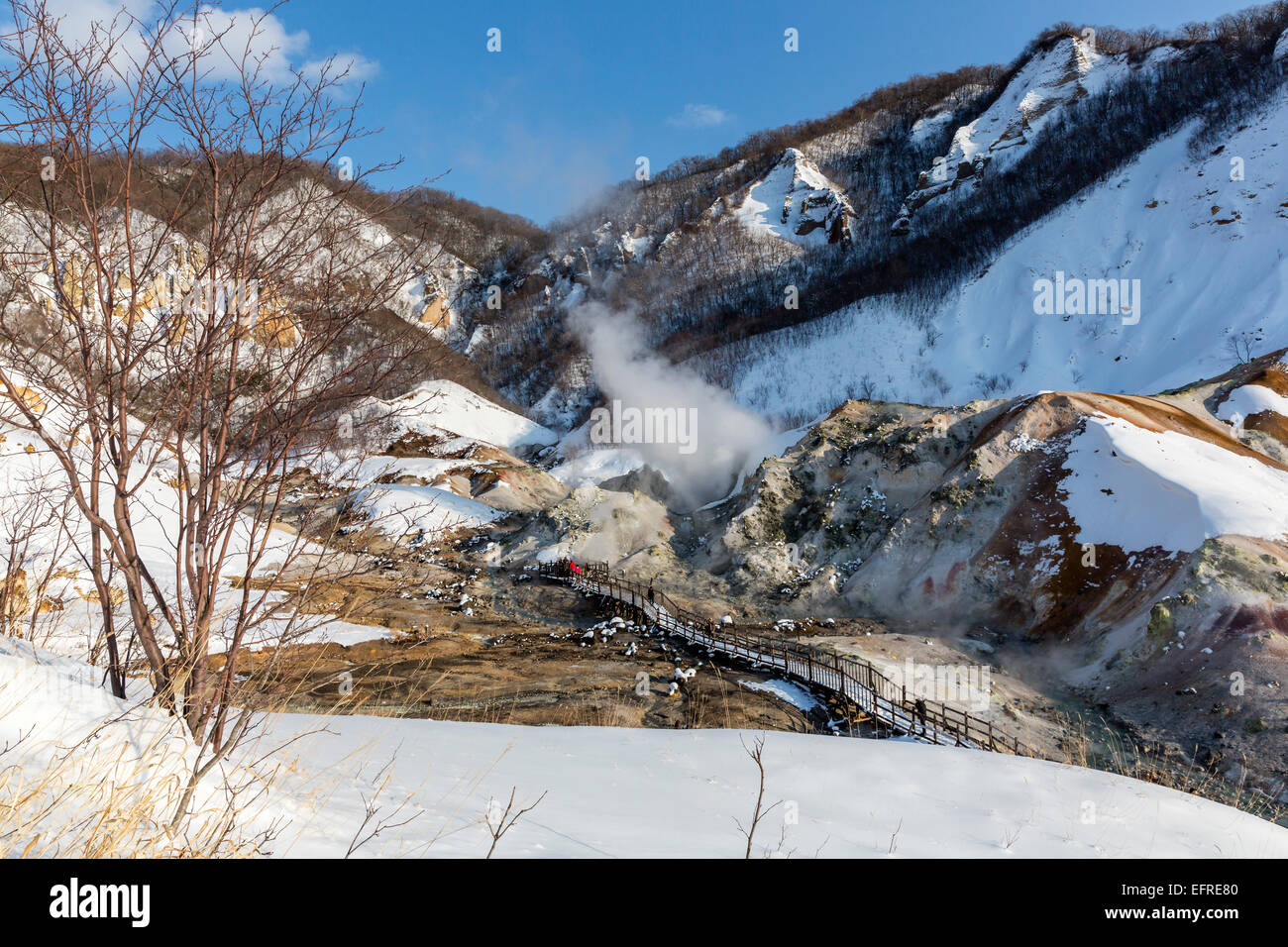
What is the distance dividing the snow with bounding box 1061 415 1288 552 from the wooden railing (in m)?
8.93

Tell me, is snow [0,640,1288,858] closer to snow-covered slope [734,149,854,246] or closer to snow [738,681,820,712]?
snow [738,681,820,712]

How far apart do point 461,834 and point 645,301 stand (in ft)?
310

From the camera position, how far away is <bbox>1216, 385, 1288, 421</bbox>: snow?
25188 millimetres

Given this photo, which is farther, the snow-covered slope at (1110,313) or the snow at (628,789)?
the snow-covered slope at (1110,313)

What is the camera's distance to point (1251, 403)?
83.6ft

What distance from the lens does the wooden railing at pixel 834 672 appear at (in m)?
11.6

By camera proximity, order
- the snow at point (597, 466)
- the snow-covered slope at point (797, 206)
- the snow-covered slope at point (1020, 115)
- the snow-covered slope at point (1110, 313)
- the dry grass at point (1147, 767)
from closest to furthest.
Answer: the dry grass at point (1147, 767)
the snow-covered slope at point (1110, 313)
the snow at point (597, 466)
the snow-covered slope at point (1020, 115)
the snow-covered slope at point (797, 206)

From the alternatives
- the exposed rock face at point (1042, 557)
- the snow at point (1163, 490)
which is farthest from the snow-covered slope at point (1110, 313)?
the snow at point (1163, 490)

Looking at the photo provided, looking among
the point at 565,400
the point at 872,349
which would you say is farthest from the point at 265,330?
the point at 565,400

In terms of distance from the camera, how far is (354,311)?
3906mm

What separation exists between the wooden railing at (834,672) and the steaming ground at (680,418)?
16.8 m

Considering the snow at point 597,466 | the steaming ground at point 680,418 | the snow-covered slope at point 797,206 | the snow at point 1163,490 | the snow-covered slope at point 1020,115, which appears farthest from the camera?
the snow-covered slope at point 797,206

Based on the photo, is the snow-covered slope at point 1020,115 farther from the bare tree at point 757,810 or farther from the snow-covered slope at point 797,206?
the bare tree at point 757,810
